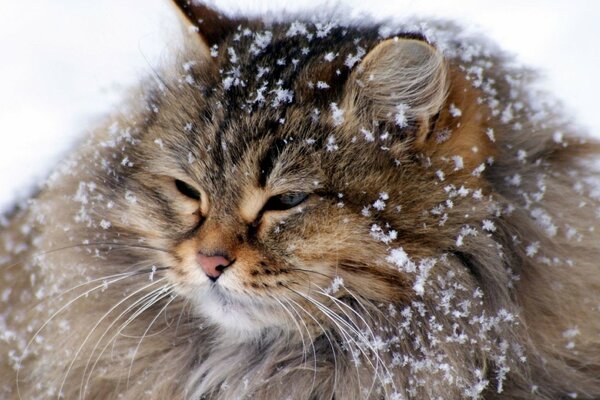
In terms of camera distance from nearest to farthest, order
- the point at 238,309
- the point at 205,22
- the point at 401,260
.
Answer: the point at 401,260
the point at 238,309
the point at 205,22

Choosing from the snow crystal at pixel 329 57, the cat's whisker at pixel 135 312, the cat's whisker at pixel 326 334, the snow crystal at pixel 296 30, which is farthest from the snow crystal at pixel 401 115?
the cat's whisker at pixel 135 312

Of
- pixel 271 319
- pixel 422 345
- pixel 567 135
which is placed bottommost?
pixel 271 319

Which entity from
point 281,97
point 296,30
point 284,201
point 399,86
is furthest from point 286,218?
point 296,30

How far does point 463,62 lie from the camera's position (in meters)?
1.89

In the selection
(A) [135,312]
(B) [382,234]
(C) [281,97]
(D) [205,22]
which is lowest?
(A) [135,312]

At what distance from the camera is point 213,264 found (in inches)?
61.6

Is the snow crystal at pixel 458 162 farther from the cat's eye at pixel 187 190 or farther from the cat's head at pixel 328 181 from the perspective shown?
the cat's eye at pixel 187 190

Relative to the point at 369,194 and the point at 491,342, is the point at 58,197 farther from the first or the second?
the point at 491,342

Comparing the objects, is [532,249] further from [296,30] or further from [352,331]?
[296,30]

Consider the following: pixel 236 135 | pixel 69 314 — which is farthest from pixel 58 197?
pixel 236 135

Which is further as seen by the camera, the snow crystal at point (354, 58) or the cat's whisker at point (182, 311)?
the cat's whisker at point (182, 311)

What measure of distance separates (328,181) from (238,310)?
0.39 metres

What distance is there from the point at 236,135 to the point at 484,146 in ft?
2.00

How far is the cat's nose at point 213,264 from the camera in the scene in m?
1.56
